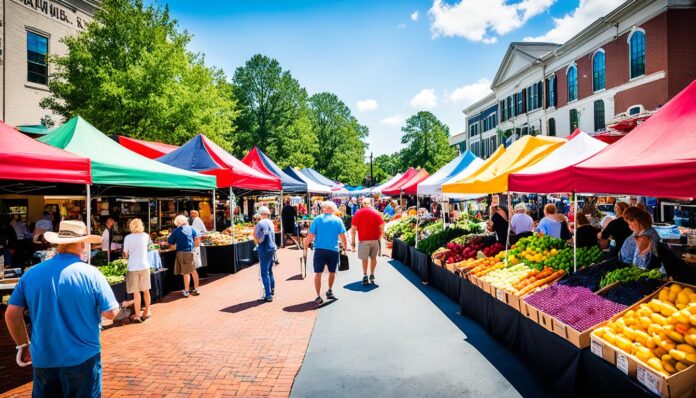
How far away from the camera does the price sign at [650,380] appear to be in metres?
2.73

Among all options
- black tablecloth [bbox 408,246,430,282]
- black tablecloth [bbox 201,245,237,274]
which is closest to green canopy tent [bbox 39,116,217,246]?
black tablecloth [bbox 201,245,237,274]

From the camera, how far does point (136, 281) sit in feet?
22.0

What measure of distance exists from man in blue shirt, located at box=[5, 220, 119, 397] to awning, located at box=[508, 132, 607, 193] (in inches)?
218

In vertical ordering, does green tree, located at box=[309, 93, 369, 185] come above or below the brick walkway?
above

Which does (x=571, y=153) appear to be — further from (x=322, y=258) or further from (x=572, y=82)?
(x=572, y=82)

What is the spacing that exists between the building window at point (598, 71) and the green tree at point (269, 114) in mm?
22896

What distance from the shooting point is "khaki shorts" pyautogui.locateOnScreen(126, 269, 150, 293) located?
22.0 feet

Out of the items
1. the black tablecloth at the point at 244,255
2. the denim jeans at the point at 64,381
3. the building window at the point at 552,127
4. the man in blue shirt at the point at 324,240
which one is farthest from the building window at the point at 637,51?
the denim jeans at the point at 64,381

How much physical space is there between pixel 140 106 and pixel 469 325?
16.0 m

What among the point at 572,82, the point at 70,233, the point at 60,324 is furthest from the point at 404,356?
the point at 572,82

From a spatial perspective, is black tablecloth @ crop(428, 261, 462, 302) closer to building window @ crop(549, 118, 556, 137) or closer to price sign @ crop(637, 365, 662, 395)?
price sign @ crop(637, 365, 662, 395)

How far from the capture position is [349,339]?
573 centimetres

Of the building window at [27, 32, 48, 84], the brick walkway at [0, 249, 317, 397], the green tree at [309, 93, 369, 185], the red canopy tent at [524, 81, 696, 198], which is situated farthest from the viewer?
the green tree at [309, 93, 369, 185]

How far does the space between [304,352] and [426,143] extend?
4568 cm
